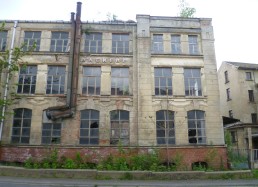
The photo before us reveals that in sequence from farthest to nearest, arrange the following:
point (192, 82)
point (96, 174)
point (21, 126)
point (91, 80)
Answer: point (192, 82) < point (91, 80) < point (21, 126) < point (96, 174)

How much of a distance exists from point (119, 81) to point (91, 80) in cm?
211

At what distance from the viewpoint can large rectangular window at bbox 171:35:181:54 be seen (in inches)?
799

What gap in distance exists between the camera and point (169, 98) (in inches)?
750

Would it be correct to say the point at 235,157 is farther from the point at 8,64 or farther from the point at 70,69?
the point at 8,64

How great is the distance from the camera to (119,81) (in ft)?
63.7

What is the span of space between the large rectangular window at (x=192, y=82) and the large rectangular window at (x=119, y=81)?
4.55 metres

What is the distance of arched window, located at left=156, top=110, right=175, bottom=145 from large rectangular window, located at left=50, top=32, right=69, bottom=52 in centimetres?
875

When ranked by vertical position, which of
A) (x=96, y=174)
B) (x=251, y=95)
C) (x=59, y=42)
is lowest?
(x=96, y=174)

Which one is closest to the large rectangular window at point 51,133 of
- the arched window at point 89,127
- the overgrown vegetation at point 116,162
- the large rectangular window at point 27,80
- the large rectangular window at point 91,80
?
the overgrown vegetation at point 116,162

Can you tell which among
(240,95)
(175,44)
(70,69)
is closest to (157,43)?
(175,44)

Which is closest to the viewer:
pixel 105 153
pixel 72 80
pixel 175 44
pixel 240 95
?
pixel 105 153

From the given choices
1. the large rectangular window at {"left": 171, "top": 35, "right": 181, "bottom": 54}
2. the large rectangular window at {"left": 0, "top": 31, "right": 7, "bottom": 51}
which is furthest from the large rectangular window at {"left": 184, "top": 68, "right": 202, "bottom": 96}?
the large rectangular window at {"left": 0, "top": 31, "right": 7, "bottom": 51}

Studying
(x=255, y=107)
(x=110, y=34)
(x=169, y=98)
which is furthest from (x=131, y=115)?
(x=255, y=107)

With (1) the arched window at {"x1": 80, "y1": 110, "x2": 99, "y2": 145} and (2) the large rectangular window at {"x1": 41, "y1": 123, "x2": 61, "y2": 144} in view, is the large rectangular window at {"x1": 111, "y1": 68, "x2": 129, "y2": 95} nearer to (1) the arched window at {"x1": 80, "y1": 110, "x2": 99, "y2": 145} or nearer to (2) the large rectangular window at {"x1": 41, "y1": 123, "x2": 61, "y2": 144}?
(1) the arched window at {"x1": 80, "y1": 110, "x2": 99, "y2": 145}
